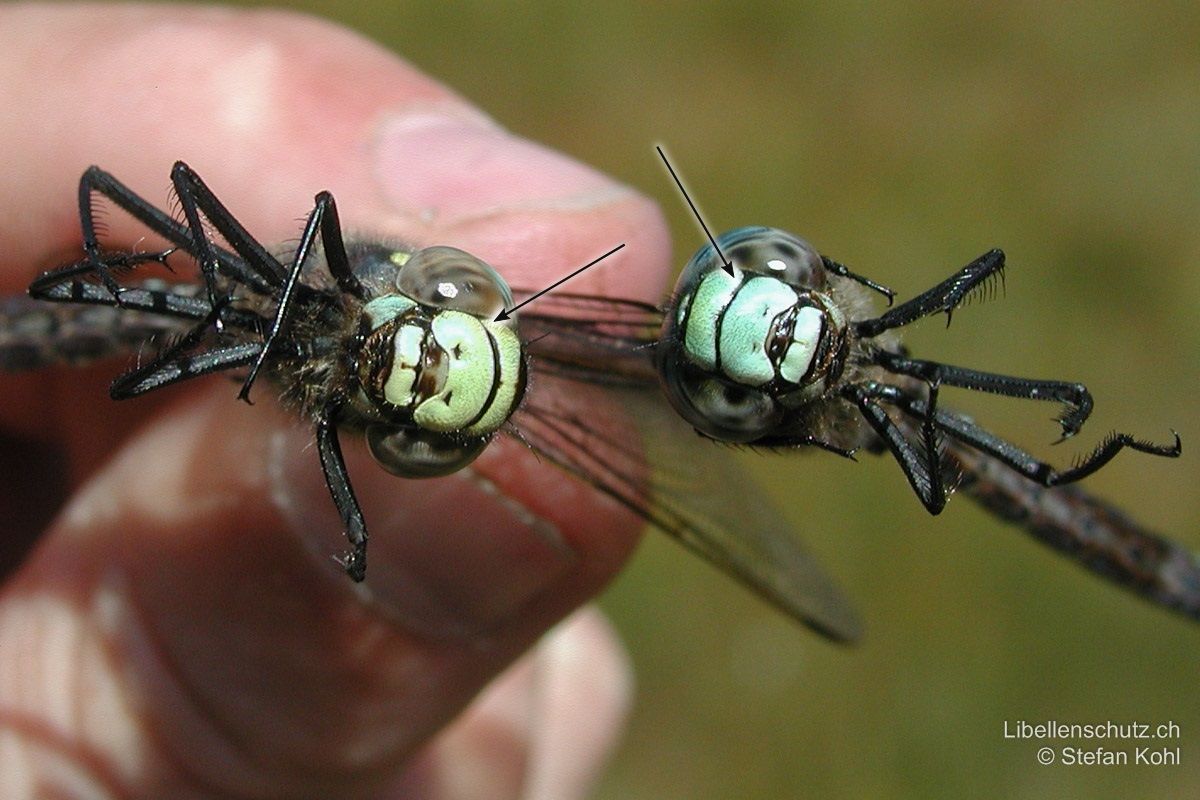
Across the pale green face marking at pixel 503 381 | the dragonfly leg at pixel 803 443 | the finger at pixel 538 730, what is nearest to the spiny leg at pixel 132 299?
the pale green face marking at pixel 503 381

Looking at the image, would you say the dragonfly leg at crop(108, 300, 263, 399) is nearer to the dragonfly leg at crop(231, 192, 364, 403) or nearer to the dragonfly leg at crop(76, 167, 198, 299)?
the dragonfly leg at crop(231, 192, 364, 403)

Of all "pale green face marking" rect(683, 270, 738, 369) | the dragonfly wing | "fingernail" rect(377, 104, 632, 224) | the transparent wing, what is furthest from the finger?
"pale green face marking" rect(683, 270, 738, 369)

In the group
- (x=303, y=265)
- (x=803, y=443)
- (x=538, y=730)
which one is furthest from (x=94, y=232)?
(x=538, y=730)

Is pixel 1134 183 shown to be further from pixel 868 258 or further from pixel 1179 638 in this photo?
pixel 1179 638

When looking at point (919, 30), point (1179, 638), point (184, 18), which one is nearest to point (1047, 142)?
point (919, 30)

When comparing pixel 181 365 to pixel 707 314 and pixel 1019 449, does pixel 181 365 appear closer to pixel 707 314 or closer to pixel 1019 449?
pixel 707 314

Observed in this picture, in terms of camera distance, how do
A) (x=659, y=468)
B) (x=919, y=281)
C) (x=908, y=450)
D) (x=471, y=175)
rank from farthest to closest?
1. (x=919, y=281)
2. (x=471, y=175)
3. (x=659, y=468)
4. (x=908, y=450)
